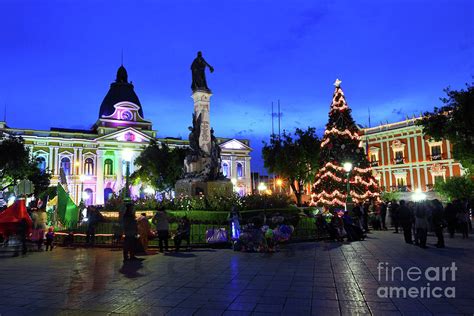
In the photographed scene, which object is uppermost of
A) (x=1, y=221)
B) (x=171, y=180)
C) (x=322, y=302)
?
(x=171, y=180)

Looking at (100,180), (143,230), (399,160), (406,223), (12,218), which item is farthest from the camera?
(100,180)

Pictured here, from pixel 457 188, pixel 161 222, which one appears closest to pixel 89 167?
pixel 457 188

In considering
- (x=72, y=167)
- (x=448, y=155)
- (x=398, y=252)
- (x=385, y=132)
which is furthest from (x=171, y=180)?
(x=398, y=252)

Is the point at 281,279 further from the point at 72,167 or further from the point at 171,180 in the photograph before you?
the point at 72,167

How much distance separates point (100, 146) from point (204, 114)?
4724 cm

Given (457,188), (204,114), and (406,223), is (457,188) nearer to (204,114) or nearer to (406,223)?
(406,223)

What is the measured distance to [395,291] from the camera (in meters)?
6.47

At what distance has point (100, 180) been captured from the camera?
6194 cm

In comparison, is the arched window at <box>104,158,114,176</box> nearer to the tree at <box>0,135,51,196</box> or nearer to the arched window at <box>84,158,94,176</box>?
the arched window at <box>84,158,94,176</box>

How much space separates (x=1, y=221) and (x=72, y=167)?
166 ft

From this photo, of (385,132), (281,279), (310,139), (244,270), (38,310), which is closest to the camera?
(38,310)

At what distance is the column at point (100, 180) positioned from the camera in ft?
201

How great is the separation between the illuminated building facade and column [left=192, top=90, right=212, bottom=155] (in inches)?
1114

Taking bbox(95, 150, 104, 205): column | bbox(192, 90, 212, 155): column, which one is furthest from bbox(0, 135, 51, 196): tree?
bbox(192, 90, 212, 155): column
